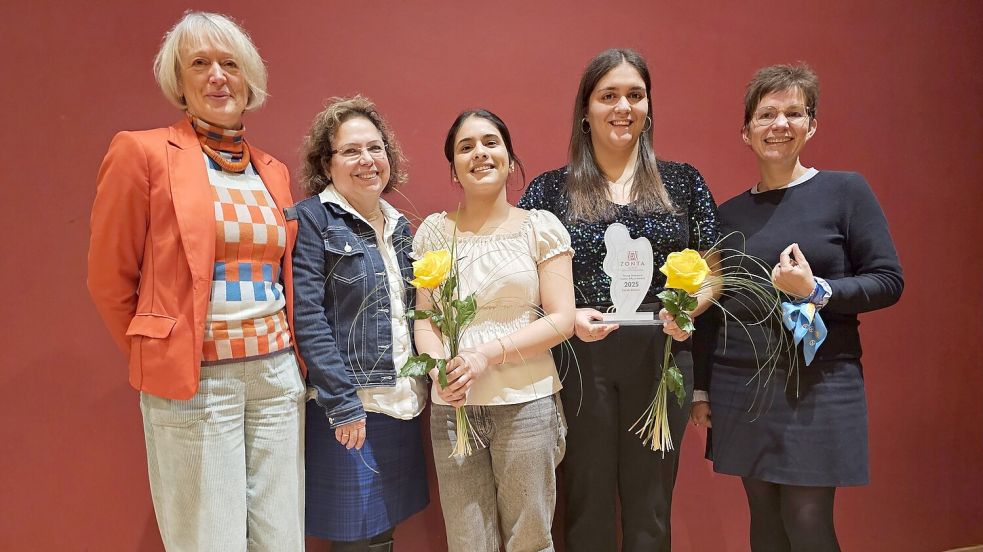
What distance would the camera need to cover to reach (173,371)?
4.94ft

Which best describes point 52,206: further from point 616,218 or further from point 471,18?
point 616,218

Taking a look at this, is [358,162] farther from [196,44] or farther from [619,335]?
[619,335]

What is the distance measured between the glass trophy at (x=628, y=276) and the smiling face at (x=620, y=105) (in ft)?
1.20


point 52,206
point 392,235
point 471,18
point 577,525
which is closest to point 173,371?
point 392,235

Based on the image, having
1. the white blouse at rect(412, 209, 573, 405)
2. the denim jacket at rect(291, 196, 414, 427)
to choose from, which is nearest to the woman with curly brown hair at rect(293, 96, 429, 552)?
the denim jacket at rect(291, 196, 414, 427)

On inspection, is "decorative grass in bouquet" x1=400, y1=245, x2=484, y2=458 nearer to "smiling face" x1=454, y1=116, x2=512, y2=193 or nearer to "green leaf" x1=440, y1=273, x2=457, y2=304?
"green leaf" x1=440, y1=273, x2=457, y2=304

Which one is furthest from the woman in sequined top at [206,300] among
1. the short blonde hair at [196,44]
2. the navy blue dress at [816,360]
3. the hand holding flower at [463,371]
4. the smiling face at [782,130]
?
the smiling face at [782,130]

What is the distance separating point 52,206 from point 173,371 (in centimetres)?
101

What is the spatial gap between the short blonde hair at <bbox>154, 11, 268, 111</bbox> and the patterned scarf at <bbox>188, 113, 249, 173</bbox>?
0.11m

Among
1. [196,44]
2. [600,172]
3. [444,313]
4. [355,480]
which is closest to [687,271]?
[600,172]

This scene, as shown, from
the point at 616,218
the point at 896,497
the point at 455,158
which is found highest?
the point at 455,158

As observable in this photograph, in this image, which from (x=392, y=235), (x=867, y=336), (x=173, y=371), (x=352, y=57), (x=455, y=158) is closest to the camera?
(x=173, y=371)

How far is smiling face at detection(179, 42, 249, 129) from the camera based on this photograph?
64.5 inches

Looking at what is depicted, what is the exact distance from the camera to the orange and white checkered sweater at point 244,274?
1592 mm
